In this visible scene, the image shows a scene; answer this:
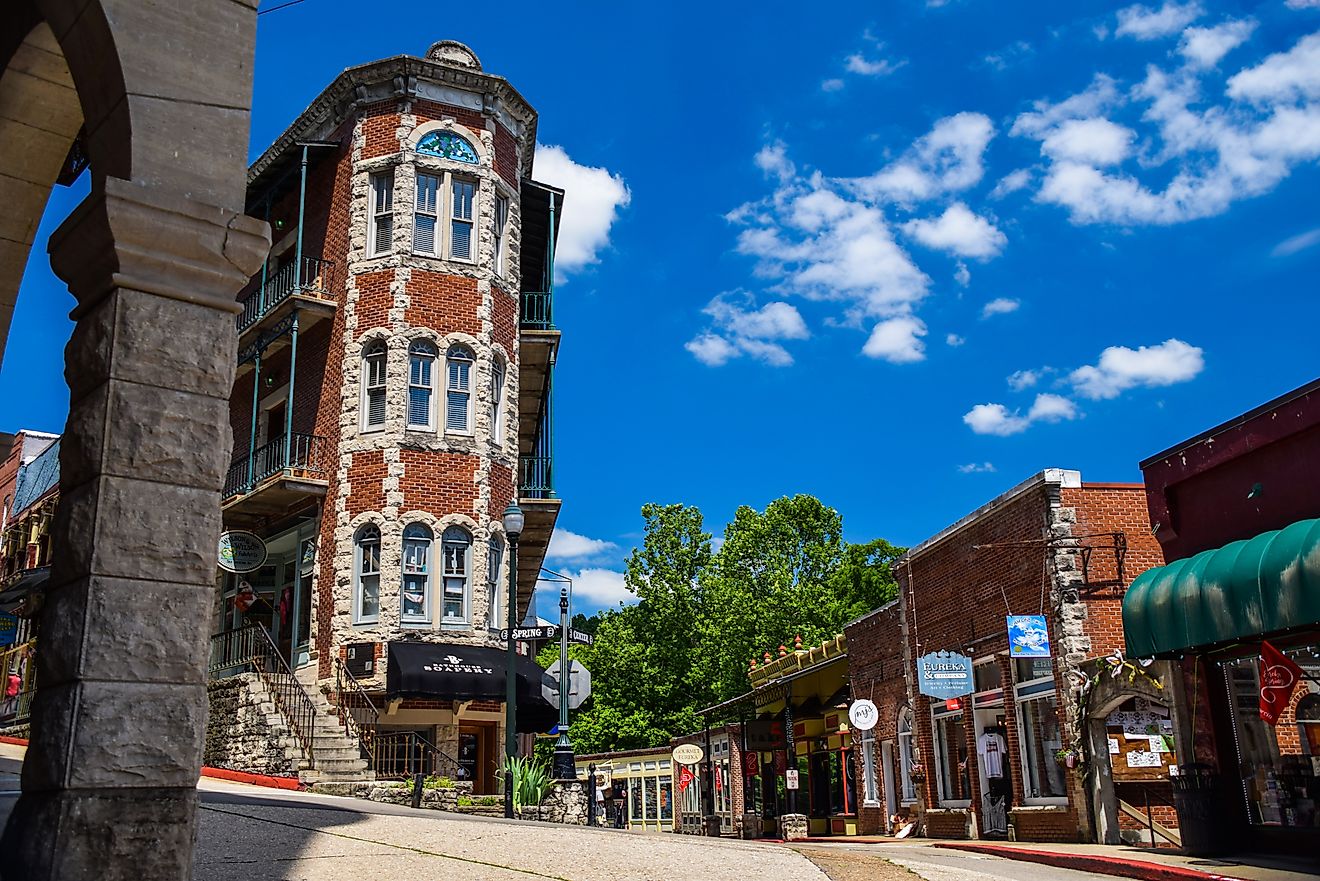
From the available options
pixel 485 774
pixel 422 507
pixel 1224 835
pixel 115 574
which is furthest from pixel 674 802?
pixel 115 574

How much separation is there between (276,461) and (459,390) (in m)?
4.89

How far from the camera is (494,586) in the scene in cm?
2484

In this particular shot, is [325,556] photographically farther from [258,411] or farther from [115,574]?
[115,574]

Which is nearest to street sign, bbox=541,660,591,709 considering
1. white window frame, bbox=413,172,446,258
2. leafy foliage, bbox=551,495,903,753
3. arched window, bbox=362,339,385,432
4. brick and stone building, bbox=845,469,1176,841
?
arched window, bbox=362,339,385,432

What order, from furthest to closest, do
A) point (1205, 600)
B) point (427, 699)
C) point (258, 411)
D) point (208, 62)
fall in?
point (258, 411), point (427, 699), point (1205, 600), point (208, 62)

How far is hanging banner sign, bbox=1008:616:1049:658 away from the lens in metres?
19.3

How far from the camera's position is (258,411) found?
28109mm

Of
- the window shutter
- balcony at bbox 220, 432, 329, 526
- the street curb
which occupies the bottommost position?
the street curb

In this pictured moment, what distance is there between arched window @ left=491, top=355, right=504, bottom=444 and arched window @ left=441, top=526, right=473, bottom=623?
2.49 m

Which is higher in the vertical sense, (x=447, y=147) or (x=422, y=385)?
(x=447, y=147)

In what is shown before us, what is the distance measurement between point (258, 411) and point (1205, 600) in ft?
71.2

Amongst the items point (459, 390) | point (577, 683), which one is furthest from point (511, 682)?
point (459, 390)

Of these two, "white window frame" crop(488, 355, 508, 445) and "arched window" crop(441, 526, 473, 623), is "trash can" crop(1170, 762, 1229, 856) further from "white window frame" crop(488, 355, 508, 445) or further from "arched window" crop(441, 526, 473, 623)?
"white window frame" crop(488, 355, 508, 445)

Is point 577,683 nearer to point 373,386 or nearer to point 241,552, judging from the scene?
point 241,552
